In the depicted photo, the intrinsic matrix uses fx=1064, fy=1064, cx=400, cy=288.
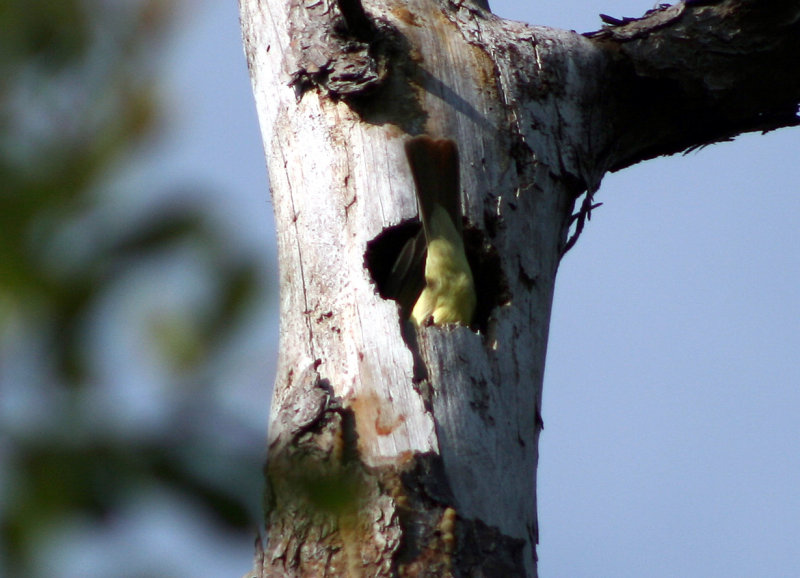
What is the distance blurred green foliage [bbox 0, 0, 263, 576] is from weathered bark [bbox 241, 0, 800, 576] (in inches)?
53.2

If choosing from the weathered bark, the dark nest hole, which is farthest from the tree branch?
the dark nest hole

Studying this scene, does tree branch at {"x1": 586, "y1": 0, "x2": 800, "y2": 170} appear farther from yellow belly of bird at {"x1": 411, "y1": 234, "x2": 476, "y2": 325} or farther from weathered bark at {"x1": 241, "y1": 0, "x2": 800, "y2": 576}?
yellow belly of bird at {"x1": 411, "y1": 234, "x2": 476, "y2": 325}

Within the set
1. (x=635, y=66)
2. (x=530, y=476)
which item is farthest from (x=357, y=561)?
(x=635, y=66)

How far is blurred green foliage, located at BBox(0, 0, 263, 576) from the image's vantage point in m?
0.92

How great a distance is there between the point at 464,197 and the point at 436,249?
19cm

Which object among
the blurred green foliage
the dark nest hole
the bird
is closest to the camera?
the blurred green foliage

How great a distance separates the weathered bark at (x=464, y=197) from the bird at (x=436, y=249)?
57 mm

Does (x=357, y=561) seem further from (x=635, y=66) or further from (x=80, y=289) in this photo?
(x=635, y=66)

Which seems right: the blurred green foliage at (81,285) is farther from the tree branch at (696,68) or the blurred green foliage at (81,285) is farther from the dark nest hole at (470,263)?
the tree branch at (696,68)

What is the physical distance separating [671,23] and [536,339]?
133 cm

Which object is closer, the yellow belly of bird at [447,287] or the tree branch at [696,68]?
the yellow belly of bird at [447,287]

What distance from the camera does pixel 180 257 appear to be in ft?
3.19

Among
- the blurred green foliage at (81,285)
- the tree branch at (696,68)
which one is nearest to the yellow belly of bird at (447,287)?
the tree branch at (696,68)

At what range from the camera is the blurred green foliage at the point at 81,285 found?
0.92m
